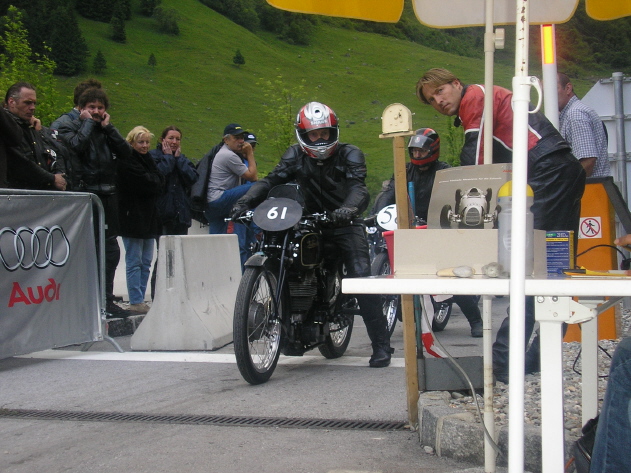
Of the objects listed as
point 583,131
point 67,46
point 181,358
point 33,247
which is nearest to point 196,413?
point 181,358

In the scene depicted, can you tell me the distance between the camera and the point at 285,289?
5.25 metres

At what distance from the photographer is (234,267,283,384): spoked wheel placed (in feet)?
15.3

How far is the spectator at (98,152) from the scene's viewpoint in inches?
289

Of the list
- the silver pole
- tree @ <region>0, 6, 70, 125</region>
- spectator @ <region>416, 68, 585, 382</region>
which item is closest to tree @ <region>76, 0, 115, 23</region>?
tree @ <region>0, 6, 70, 125</region>

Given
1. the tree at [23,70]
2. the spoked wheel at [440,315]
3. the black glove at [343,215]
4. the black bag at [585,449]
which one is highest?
the tree at [23,70]

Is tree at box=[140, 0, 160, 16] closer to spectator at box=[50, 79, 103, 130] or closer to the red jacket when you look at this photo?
spectator at box=[50, 79, 103, 130]

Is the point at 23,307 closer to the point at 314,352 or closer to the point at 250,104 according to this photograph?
the point at 314,352

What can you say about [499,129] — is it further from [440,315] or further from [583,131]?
[440,315]

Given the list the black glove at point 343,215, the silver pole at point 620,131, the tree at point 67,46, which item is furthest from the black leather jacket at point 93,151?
the tree at point 67,46

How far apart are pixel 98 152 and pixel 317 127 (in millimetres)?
3053

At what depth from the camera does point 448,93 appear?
3996 mm

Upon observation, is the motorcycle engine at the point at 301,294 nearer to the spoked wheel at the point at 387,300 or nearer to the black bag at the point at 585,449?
the spoked wheel at the point at 387,300

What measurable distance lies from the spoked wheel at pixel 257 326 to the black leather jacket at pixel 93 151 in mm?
3073

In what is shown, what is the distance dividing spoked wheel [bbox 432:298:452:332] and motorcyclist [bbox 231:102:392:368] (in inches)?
59.3
